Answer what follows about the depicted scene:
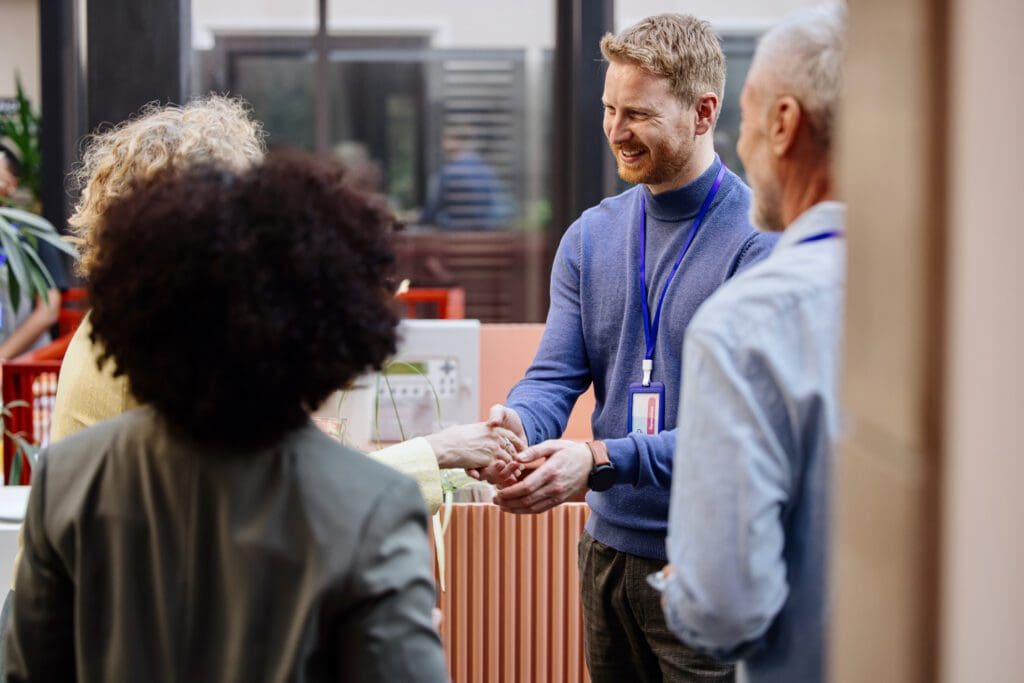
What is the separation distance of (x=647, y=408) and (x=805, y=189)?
0.77 metres

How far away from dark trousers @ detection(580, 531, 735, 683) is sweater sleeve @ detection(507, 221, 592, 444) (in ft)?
0.77

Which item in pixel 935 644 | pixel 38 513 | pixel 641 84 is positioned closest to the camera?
pixel 935 644

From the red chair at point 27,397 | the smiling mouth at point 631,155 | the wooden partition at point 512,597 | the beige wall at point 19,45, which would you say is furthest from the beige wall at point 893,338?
the beige wall at point 19,45

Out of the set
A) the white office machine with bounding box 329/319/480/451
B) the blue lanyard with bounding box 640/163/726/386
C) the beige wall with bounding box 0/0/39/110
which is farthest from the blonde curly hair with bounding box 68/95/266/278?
the beige wall with bounding box 0/0/39/110

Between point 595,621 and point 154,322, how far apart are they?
122 cm

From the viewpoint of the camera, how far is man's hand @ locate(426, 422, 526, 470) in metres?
2.01

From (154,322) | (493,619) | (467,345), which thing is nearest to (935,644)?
(154,322)

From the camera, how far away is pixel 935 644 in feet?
2.60

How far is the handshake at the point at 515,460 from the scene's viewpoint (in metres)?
2.02

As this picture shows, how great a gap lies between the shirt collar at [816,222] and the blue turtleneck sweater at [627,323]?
0.74 meters

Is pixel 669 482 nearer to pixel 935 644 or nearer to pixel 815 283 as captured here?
pixel 815 283

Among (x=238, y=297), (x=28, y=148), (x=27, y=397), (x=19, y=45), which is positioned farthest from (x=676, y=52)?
(x=19, y=45)

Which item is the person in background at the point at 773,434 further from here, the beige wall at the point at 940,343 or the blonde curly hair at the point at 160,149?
the blonde curly hair at the point at 160,149

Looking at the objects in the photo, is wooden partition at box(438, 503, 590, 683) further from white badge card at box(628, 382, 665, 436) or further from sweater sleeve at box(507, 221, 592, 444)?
white badge card at box(628, 382, 665, 436)
